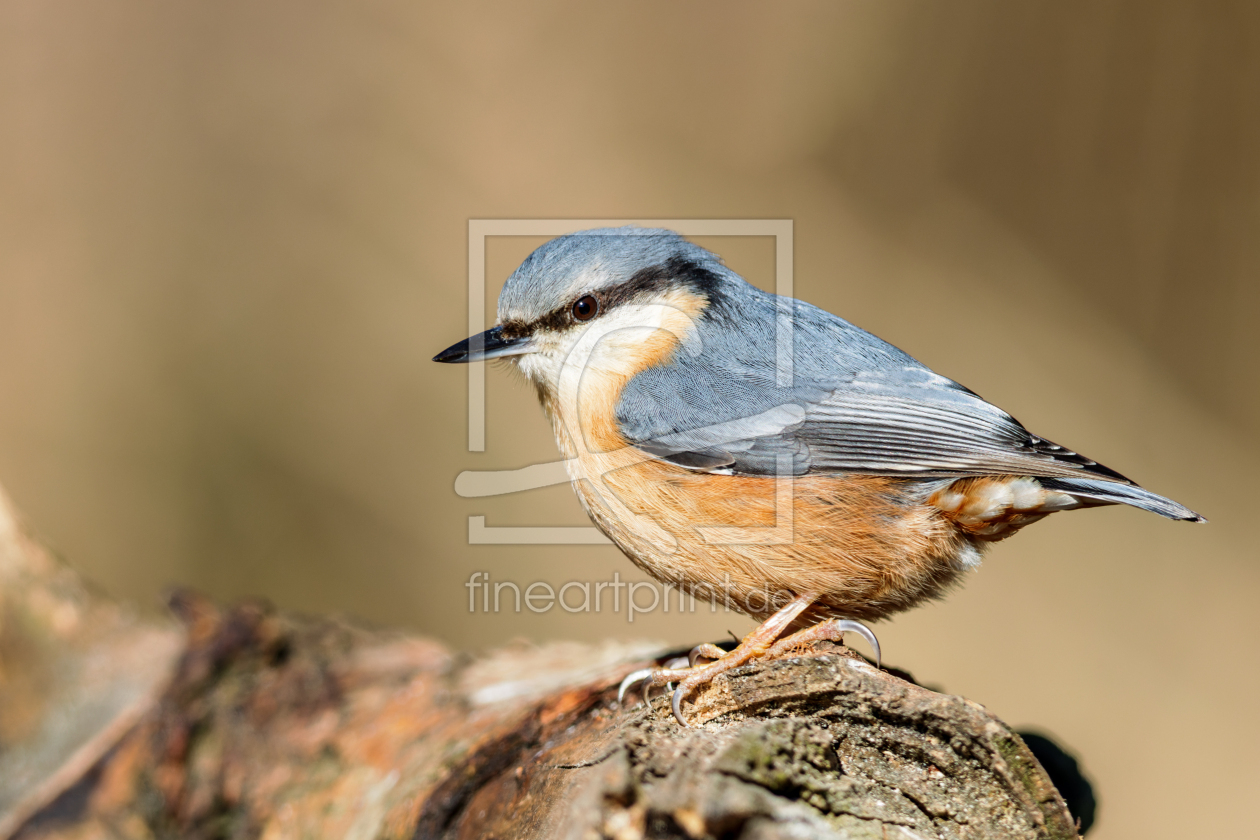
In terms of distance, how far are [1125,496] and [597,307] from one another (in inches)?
42.6

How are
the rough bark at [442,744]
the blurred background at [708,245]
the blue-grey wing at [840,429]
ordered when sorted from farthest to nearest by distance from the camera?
the blurred background at [708,245] → the blue-grey wing at [840,429] → the rough bark at [442,744]

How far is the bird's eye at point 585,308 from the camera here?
190cm

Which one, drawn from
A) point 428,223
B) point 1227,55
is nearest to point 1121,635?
point 1227,55

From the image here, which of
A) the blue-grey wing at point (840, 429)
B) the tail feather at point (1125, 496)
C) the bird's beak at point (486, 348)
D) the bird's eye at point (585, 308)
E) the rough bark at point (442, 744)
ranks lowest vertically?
the rough bark at point (442, 744)

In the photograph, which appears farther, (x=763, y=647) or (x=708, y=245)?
(x=708, y=245)

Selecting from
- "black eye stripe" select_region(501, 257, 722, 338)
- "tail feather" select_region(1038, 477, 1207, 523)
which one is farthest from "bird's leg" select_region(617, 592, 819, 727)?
"black eye stripe" select_region(501, 257, 722, 338)

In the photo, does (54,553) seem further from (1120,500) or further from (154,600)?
(1120,500)

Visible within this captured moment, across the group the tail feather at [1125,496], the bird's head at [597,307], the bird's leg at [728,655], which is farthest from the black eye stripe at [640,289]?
the tail feather at [1125,496]

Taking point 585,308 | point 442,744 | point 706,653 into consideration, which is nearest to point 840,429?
point 706,653

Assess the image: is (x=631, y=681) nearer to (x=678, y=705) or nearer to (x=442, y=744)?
(x=678, y=705)

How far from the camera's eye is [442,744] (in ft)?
5.61

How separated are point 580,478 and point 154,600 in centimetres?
245

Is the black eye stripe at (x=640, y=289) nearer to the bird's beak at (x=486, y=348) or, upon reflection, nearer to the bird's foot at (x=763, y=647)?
the bird's beak at (x=486, y=348)

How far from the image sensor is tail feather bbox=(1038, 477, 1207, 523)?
59.9 inches
